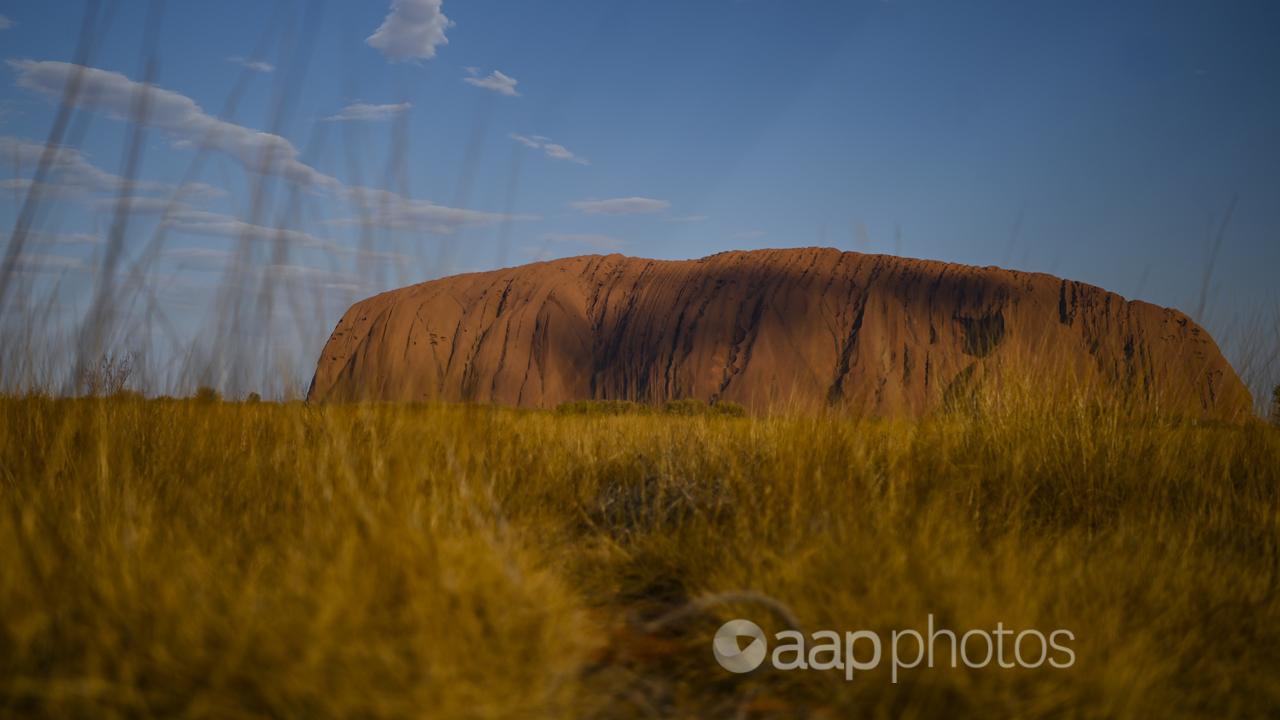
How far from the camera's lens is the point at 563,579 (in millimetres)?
2240

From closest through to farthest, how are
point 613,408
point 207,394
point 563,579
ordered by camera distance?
point 563,579
point 207,394
point 613,408

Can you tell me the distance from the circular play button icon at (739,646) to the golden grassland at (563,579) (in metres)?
0.04

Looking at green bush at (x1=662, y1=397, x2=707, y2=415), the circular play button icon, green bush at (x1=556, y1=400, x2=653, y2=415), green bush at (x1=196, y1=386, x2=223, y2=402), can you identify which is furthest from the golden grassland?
green bush at (x1=662, y1=397, x2=707, y2=415)

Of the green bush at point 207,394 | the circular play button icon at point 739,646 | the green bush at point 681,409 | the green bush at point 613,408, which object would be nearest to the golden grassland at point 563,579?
the circular play button icon at point 739,646

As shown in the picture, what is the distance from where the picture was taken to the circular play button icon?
5.68 feet

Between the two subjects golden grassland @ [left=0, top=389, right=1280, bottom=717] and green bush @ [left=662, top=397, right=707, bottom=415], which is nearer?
golden grassland @ [left=0, top=389, right=1280, bottom=717]

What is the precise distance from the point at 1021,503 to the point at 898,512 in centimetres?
103

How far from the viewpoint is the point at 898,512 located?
266cm

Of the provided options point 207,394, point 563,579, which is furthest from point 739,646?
point 207,394

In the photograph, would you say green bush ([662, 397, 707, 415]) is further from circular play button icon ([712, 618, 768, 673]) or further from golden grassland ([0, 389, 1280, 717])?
circular play button icon ([712, 618, 768, 673])

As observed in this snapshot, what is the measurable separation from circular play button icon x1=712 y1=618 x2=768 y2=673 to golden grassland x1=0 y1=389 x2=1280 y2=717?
0.13ft

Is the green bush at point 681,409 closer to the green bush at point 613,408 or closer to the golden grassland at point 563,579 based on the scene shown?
the green bush at point 613,408

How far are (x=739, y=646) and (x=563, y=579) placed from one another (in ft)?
2.21

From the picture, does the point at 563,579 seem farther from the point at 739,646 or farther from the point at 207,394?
the point at 207,394
